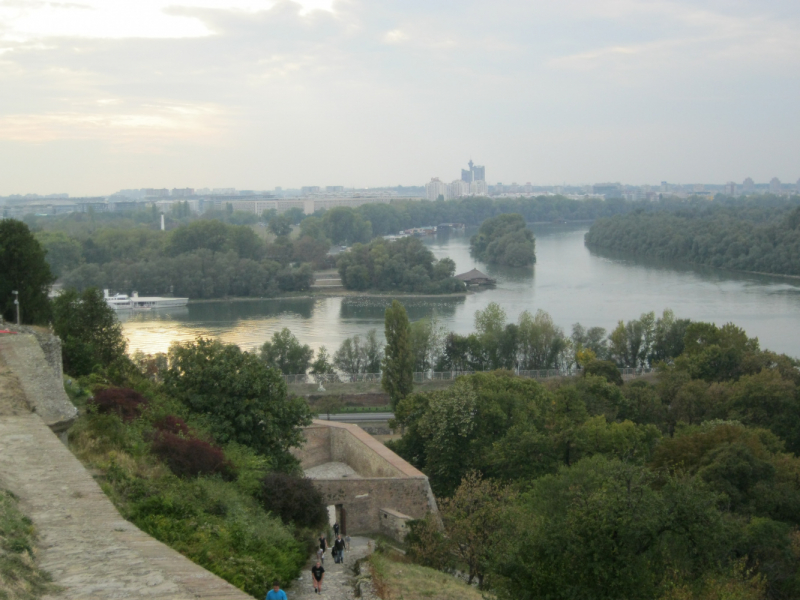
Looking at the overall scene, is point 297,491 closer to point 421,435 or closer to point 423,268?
point 421,435

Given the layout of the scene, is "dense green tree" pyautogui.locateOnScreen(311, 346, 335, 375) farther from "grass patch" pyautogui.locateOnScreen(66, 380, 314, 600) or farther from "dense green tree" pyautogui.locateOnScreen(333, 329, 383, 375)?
"grass patch" pyautogui.locateOnScreen(66, 380, 314, 600)

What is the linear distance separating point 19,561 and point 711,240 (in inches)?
1342

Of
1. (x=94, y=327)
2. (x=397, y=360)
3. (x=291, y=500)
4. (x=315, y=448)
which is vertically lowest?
(x=397, y=360)

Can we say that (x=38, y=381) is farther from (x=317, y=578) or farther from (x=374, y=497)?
(x=374, y=497)

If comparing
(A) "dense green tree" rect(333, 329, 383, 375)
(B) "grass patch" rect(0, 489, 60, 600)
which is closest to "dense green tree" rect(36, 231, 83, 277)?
(A) "dense green tree" rect(333, 329, 383, 375)

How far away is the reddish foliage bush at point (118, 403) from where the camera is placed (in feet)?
18.8

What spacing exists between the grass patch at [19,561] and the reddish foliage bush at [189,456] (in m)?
2.04

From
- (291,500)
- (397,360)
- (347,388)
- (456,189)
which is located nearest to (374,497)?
(291,500)

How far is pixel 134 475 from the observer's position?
434 centimetres

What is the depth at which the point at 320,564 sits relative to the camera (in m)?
4.50

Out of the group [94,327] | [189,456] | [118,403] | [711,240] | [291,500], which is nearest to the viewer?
[189,456]

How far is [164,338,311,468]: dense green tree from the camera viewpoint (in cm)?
677

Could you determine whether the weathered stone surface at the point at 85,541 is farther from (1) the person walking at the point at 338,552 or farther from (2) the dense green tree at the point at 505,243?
(2) the dense green tree at the point at 505,243

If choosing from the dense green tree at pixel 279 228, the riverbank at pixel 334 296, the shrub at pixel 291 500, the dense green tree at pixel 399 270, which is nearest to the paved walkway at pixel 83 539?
the shrub at pixel 291 500
